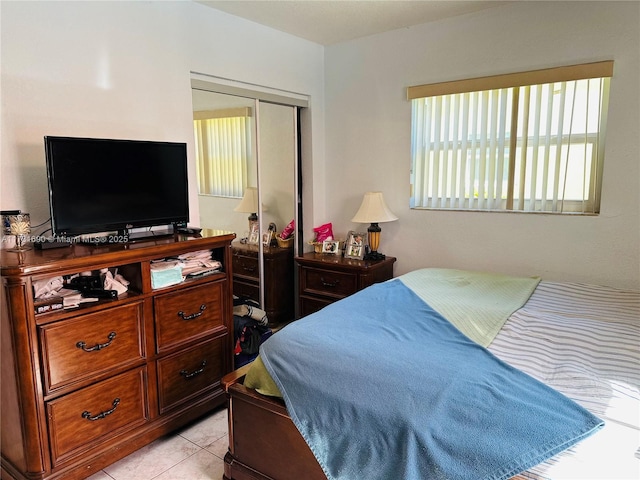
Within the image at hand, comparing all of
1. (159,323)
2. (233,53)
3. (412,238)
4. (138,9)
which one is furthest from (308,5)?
(159,323)

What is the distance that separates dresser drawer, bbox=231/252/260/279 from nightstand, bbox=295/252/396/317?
36cm

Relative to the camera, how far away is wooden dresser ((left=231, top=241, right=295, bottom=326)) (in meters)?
3.58

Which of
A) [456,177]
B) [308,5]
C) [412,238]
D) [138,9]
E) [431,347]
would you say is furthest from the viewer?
[412,238]

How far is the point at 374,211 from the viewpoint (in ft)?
11.1

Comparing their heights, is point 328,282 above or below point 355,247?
below

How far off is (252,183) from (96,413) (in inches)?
79.4

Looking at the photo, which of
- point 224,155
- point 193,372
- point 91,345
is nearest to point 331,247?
point 224,155

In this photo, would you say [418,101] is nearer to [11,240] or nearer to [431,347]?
[431,347]

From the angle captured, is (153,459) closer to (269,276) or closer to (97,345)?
(97,345)

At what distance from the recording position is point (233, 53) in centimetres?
300

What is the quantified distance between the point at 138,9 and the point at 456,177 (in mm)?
2352

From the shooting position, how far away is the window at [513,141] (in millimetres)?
2695

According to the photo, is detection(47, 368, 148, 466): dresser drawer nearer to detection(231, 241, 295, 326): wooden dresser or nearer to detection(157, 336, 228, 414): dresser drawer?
detection(157, 336, 228, 414): dresser drawer

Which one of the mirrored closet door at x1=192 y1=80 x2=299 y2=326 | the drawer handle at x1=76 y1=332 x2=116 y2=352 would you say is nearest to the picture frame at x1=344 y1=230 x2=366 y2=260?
the mirrored closet door at x1=192 y1=80 x2=299 y2=326
